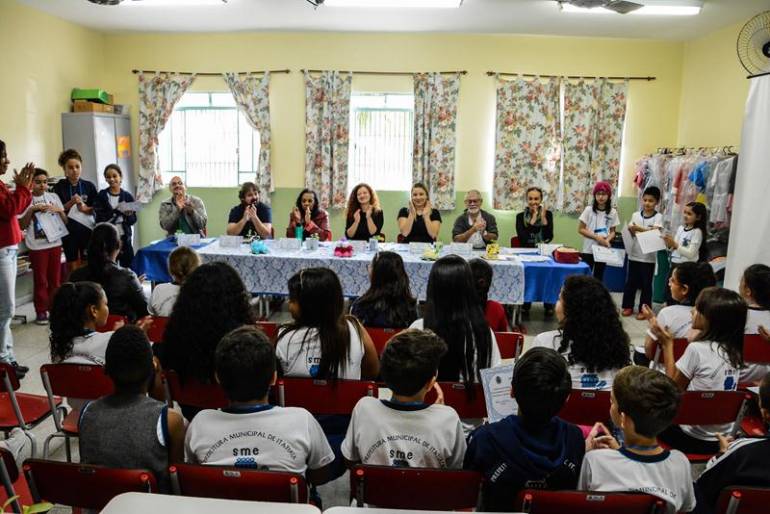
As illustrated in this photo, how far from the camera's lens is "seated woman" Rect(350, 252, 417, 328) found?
2992mm

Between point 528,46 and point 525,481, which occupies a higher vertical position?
point 528,46

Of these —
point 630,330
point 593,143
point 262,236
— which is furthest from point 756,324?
point 593,143

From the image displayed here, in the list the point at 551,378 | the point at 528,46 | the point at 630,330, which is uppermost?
the point at 528,46

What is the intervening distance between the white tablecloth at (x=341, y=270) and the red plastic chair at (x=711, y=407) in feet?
8.54

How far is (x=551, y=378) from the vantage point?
5.13 feet

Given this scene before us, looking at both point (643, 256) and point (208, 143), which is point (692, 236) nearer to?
point (643, 256)

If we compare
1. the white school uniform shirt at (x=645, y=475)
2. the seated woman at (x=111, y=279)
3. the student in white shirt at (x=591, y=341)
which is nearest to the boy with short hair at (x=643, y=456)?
the white school uniform shirt at (x=645, y=475)

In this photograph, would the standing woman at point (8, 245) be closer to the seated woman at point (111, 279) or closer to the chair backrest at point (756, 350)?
the seated woman at point (111, 279)

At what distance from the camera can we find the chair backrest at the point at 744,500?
4.79ft

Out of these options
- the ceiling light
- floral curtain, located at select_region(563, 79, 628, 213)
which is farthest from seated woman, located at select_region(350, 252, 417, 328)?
floral curtain, located at select_region(563, 79, 628, 213)

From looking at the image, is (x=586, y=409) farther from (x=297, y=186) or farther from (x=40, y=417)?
(x=297, y=186)

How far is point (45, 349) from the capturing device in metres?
4.50

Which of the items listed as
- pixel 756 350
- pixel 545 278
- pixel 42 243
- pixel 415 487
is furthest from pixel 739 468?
pixel 42 243

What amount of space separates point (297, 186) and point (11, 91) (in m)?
3.27
